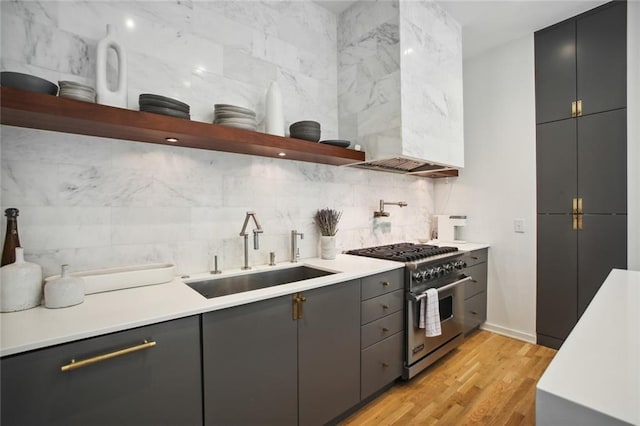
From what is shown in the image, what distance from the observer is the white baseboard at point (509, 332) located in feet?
9.49

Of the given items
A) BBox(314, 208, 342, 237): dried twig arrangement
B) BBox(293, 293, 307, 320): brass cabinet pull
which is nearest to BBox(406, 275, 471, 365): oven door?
BBox(314, 208, 342, 237): dried twig arrangement

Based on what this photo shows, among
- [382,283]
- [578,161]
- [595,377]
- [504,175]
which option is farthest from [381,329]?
[578,161]

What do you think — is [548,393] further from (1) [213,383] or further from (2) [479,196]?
(2) [479,196]

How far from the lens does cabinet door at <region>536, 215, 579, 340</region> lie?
2658 millimetres

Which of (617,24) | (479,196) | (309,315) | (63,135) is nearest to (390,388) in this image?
(309,315)

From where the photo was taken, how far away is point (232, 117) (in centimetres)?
175

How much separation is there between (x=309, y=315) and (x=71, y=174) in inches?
54.8

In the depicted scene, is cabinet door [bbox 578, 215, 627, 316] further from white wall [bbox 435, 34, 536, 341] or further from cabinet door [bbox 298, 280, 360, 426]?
cabinet door [bbox 298, 280, 360, 426]

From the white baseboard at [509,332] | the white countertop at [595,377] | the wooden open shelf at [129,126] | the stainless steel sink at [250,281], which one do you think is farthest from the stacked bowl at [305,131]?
the white baseboard at [509,332]

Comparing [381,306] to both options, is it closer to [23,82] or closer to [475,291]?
[475,291]

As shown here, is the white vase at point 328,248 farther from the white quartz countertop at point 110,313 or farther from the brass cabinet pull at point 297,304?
the brass cabinet pull at point 297,304

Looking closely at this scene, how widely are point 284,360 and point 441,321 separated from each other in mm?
1561

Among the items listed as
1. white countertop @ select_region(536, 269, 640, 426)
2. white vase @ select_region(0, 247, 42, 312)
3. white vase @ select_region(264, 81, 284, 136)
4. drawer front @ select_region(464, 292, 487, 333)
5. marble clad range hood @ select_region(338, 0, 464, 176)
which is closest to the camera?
white countertop @ select_region(536, 269, 640, 426)

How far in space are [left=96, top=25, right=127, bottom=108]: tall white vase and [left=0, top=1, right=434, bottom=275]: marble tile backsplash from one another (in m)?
0.13
